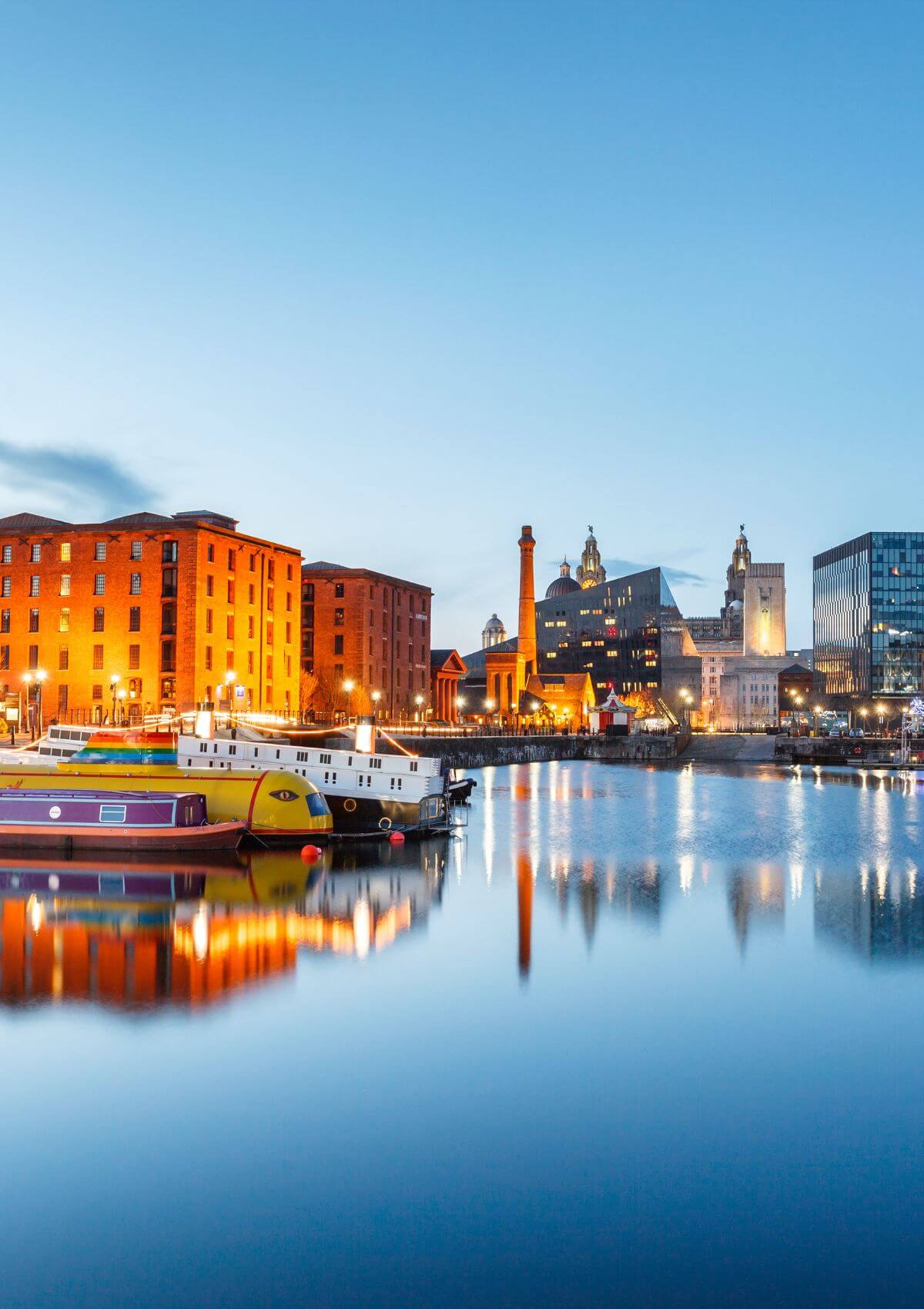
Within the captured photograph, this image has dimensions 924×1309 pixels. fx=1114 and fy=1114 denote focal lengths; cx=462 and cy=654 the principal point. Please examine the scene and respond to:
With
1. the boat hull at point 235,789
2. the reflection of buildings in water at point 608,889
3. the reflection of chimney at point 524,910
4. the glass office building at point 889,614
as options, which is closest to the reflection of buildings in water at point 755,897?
the reflection of buildings in water at point 608,889

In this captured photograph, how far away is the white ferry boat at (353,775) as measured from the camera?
42.8 m

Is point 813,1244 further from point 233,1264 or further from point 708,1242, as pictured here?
point 233,1264

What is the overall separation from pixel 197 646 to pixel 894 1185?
75.9m

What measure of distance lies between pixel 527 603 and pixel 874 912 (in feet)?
393

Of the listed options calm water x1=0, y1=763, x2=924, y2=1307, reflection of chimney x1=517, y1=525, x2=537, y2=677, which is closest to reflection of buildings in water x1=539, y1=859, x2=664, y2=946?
calm water x1=0, y1=763, x2=924, y2=1307

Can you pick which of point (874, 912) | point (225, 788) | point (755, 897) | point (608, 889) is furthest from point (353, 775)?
point (874, 912)

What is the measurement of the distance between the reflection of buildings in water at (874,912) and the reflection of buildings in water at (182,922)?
33.7 feet

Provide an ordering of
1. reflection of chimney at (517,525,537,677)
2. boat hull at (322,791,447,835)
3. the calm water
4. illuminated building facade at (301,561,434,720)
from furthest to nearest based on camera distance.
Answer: reflection of chimney at (517,525,537,677), illuminated building facade at (301,561,434,720), boat hull at (322,791,447,835), the calm water

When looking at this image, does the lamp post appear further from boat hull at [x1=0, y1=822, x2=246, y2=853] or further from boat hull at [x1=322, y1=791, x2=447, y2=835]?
boat hull at [x1=0, y1=822, x2=246, y2=853]

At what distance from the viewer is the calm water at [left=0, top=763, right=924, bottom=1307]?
10.4m

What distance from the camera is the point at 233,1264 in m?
10.3

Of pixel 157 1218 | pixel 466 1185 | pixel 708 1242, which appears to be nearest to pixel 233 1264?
pixel 157 1218

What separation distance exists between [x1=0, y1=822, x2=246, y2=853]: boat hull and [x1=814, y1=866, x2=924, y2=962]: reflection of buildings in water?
18.3 metres

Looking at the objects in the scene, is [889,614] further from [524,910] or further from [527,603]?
[524,910]
